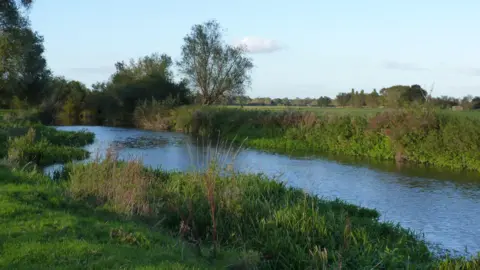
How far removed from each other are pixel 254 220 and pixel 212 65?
47443mm

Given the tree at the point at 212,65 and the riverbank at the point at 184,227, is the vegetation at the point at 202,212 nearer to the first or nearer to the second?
the riverbank at the point at 184,227

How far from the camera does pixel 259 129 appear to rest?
39531 mm

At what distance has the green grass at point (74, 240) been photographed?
5.84 metres

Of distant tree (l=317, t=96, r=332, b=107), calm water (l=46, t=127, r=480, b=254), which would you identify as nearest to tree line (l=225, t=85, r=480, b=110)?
distant tree (l=317, t=96, r=332, b=107)

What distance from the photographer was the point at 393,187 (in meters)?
18.3

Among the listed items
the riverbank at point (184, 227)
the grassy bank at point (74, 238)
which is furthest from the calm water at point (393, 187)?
the grassy bank at point (74, 238)

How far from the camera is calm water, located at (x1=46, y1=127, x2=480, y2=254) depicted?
12.6 m

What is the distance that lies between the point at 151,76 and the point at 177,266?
56.2 metres

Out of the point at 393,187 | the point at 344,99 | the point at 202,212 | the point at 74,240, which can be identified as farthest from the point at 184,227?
the point at 344,99

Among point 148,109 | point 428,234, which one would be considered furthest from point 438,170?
point 148,109

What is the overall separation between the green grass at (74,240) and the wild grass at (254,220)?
0.67 metres

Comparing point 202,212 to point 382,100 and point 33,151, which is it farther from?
point 382,100

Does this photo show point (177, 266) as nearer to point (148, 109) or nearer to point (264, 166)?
point (264, 166)

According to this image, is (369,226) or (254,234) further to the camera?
(369,226)
